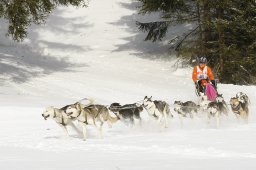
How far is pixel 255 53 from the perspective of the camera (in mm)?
24500

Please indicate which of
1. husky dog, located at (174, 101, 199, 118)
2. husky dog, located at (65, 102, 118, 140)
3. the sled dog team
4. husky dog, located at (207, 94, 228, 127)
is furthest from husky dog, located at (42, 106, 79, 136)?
husky dog, located at (207, 94, 228, 127)

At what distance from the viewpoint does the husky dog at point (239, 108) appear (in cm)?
1422

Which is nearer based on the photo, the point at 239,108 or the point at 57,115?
the point at 57,115

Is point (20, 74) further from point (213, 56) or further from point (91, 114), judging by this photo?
point (91, 114)

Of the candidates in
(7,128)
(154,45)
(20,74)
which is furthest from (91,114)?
(154,45)

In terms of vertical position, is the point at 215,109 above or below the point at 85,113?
above

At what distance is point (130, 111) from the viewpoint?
13305mm

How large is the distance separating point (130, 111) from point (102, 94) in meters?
7.29

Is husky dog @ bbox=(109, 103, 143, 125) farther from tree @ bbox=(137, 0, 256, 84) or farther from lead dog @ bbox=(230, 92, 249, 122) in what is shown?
tree @ bbox=(137, 0, 256, 84)

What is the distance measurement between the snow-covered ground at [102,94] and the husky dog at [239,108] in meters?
0.26

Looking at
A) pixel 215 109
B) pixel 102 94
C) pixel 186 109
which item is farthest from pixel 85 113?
pixel 102 94

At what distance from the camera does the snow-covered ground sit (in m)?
8.53

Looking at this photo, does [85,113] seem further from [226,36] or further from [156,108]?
[226,36]

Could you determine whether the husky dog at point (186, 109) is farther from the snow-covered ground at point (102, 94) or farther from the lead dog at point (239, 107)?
the lead dog at point (239, 107)
